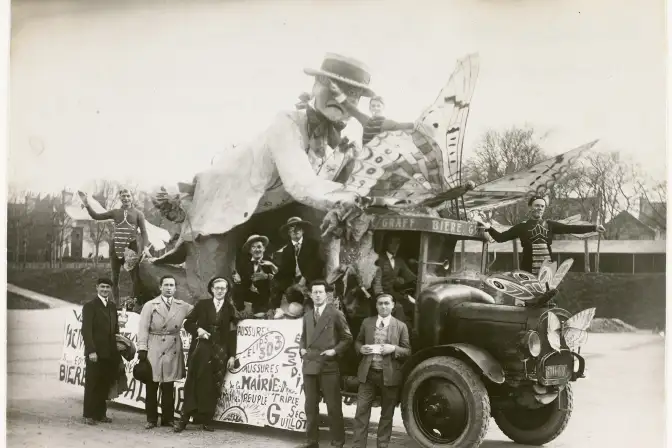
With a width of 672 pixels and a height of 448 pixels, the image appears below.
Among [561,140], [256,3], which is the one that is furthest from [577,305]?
[256,3]

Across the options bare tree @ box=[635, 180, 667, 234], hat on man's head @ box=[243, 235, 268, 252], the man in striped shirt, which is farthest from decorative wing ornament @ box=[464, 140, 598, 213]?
the man in striped shirt

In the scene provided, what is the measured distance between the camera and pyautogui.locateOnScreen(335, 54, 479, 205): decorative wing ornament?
6.67 metres

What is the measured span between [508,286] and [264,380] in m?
2.25

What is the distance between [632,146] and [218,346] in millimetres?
3885

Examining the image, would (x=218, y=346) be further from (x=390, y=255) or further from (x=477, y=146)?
(x=477, y=146)

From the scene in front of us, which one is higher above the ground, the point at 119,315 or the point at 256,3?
the point at 256,3

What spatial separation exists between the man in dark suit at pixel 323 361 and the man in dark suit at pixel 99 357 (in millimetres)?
1914

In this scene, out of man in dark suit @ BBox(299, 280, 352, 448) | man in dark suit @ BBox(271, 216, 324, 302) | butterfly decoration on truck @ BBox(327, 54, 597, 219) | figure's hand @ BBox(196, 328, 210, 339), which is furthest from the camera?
figure's hand @ BBox(196, 328, 210, 339)

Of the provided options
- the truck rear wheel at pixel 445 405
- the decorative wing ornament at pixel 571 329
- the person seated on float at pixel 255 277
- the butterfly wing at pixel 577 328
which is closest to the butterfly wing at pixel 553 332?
the decorative wing ornament at pixel 571 329

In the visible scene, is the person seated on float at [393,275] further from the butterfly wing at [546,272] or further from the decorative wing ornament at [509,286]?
the butterfly wing at [546,272]

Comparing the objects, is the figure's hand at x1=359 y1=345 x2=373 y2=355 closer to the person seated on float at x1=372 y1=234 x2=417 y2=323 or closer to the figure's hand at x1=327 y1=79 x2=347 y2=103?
the person seated on float at x1=372 y1=234 x2=417 y2=323

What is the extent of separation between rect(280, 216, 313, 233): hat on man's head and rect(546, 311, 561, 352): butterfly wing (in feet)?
7.00

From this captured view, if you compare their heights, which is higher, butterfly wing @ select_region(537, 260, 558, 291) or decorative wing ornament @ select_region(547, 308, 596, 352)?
butterfly wing @ select_region(537, 260, 558, 291)

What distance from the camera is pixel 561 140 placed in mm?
6543
